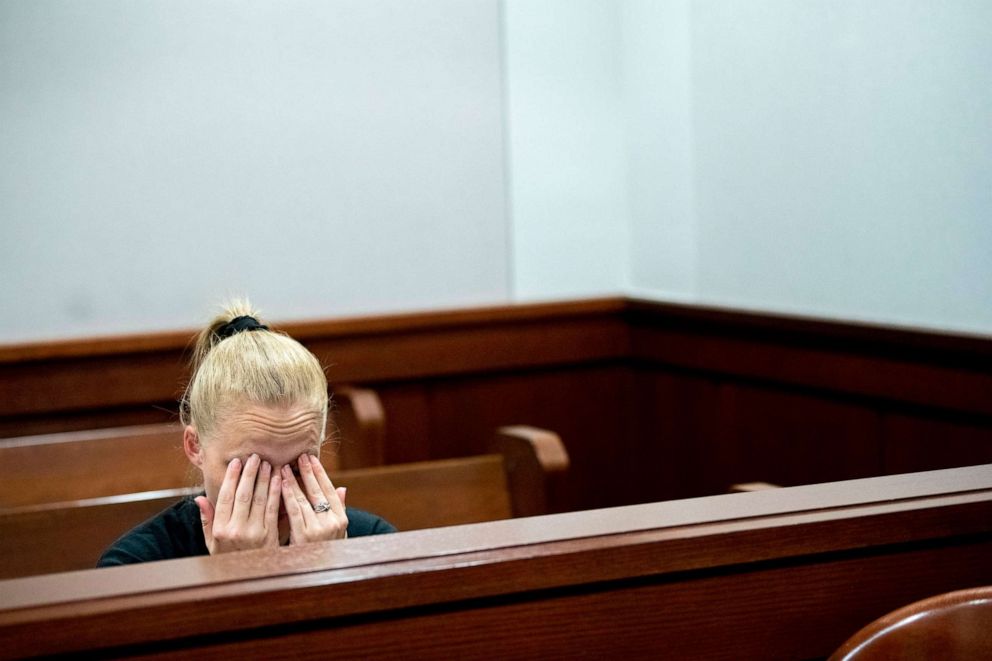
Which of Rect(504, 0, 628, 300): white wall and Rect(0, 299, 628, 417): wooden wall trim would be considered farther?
Rect(504, 0, 628, 300): white wall

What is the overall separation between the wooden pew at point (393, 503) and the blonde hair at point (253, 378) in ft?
1.13

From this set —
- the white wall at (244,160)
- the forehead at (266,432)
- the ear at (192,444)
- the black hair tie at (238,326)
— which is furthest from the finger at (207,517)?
the white wall at (244,160)

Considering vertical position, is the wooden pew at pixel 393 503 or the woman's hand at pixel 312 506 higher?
the woman's hand at pixel 312 506

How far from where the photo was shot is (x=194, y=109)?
12.4 ft

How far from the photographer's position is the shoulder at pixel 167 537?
175 centimetres

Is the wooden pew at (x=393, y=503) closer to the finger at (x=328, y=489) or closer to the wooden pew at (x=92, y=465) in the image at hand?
the wooden pew at (x=92, y=465)

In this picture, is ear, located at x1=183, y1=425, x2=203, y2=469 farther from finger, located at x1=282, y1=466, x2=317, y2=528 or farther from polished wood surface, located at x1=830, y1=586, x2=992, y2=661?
polished wood surface, located at x1=830, y1=586, x2=992, y2=661

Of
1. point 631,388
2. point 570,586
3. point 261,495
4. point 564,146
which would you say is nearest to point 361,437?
point 631,388

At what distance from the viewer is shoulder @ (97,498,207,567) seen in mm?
1750

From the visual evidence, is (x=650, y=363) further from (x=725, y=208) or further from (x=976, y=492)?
(x=976, y=492)

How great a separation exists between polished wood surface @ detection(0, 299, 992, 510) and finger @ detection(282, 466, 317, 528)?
0.83 metres

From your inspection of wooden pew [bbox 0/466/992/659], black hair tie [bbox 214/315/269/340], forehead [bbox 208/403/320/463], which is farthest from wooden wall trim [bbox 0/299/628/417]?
wooden pew [bbox 0/466/992/659]

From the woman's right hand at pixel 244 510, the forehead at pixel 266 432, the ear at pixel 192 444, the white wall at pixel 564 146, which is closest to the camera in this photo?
the woman's right hand at pixel 244 510

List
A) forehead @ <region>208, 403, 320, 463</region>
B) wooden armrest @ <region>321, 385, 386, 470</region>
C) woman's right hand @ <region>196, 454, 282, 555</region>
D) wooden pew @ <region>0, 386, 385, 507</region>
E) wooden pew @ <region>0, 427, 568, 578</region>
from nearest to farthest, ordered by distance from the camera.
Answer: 1. woman's right hand @ <region>196, 454, 282, 555</region>
2. forehead @ <region>208, 403, 320, 463</region>
3. wooden pew @ <region>0, 427, 568, 578</region>
4. wooden pew @ <region>0, 386, 385, 507</region>
5. wooden armrest @ <region>321, 385, 386, 470</region>
